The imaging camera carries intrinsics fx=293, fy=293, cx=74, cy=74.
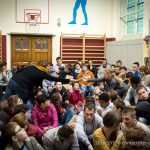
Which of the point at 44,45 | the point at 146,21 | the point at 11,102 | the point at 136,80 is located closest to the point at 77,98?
the point at 136,80

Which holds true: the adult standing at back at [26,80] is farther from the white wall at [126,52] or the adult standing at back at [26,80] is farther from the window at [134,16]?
the window at [134,16]

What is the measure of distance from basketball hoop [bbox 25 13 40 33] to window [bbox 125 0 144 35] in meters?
4.17

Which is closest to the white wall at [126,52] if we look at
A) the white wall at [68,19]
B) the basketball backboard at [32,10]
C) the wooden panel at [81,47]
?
the wooden panel at [81,47]

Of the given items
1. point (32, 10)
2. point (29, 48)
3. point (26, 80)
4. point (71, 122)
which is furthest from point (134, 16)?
point (71, 122)

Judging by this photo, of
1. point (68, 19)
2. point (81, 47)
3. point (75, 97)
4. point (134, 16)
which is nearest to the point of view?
point (75, 97)

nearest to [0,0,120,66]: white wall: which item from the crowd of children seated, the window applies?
the window

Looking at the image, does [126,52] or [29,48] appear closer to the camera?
[126,52]

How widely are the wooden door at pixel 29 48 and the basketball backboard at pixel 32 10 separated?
0.80 metres

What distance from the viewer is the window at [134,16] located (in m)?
12.2

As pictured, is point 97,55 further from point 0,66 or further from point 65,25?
point 0,66

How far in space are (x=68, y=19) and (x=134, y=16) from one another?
3157 millimetres

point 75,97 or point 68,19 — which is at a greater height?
point 68,19

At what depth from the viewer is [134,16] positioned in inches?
502

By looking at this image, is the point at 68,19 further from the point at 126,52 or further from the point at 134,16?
the point at 126,52
